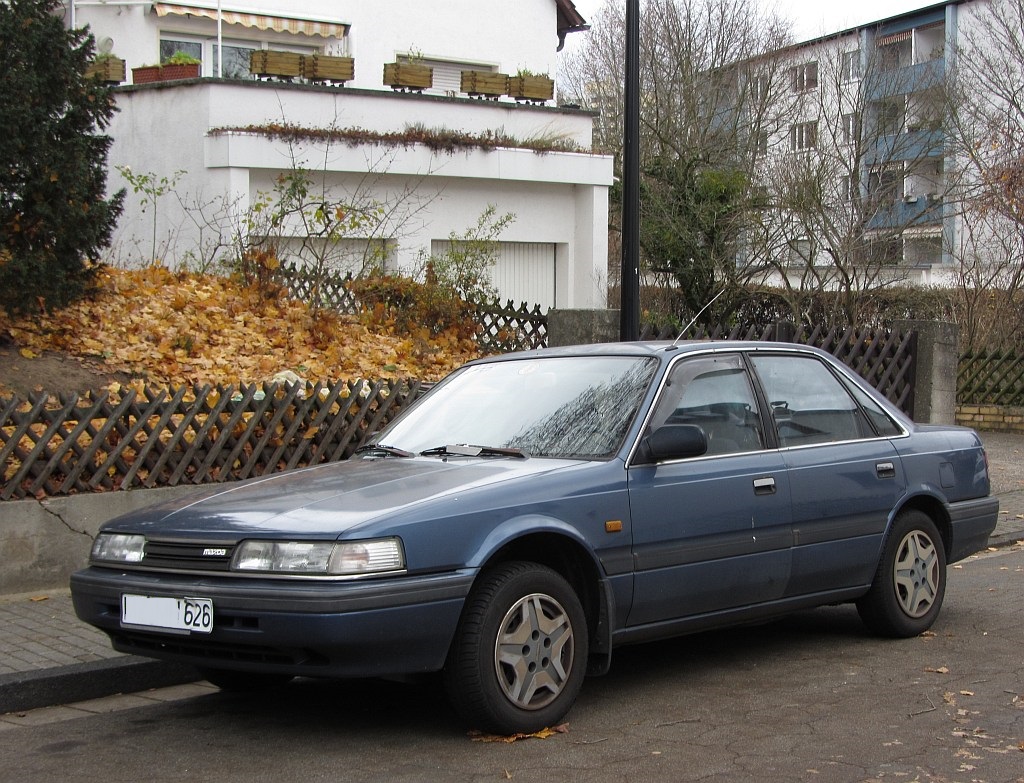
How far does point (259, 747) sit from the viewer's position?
5395 mm

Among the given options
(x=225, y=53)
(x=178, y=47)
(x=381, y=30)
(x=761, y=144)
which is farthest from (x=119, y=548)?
(x=761, y=144)

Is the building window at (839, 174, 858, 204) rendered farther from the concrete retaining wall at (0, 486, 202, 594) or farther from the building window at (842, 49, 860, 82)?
the concrete retaining wall at (0, 486, 202, 594)

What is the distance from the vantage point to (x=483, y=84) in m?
A: 20.7

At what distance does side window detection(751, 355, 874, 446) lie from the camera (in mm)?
6852

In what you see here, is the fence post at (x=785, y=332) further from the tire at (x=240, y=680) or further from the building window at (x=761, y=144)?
the building window at (x=761, y=144)

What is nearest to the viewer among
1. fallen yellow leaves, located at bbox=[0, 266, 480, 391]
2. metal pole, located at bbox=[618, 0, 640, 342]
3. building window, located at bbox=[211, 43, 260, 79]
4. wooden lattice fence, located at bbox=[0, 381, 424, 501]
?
wooden lattice fence, located at bbox=[0, 381, 424, 501]

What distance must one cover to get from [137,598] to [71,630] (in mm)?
2135

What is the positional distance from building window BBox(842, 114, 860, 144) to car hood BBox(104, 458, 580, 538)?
21.6m

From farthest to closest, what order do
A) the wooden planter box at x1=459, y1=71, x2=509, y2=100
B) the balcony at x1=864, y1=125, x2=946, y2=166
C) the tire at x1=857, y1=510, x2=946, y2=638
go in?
the balcony at x1=864, y1=125, x2=946, y2=166
the wooden planter box at x1=459, y1=71, x2=509, y2=100
the tire at x1=857, y1=510, x2=946, y2=638

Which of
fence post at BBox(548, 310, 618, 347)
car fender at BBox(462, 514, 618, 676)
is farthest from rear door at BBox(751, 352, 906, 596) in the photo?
fence post at BBox(548, 310, 618, 347)

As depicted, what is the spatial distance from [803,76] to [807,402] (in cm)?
2661

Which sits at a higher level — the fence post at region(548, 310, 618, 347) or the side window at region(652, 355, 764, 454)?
the fence post at region(548, 310, 618, 347)

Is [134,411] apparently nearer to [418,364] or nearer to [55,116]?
[55,116]

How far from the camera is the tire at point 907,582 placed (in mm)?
7070
